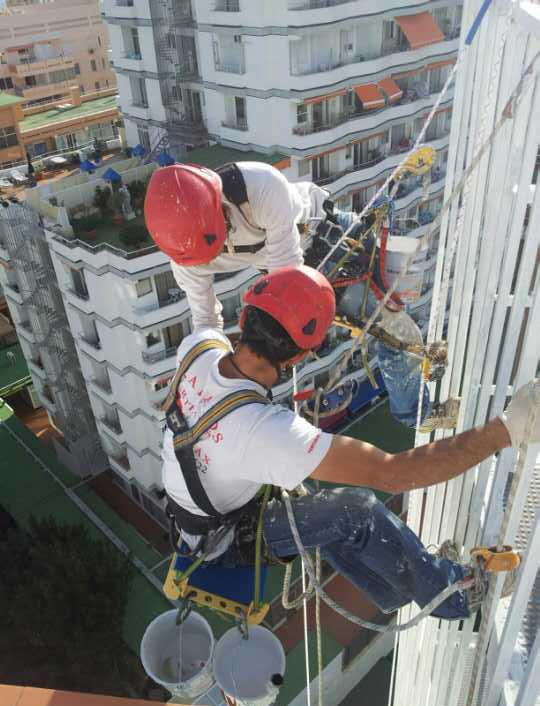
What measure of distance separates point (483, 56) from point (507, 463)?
9.08 feet

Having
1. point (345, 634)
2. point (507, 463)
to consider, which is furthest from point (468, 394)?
point (345, 634)

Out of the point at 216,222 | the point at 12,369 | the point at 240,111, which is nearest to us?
the point at 216,222

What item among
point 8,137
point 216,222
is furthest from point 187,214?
point 8,137

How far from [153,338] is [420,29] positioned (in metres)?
14.0

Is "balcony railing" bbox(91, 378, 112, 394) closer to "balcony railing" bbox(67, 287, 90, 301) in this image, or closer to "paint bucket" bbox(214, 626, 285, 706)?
"balcony railing" bbox(67, 287, 90, 301)

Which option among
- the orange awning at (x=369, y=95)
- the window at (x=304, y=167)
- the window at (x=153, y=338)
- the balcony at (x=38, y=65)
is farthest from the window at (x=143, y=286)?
the balcony at (x=38, y=65)

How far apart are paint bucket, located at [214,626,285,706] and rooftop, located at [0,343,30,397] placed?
24.5m

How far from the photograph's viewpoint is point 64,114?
38188 mm

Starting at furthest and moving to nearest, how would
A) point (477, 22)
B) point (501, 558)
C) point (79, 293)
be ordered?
point (79, 293) → point (477, 22) → point (501, 558)

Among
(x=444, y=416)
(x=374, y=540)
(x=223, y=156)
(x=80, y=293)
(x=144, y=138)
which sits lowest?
(x=80, y=293)

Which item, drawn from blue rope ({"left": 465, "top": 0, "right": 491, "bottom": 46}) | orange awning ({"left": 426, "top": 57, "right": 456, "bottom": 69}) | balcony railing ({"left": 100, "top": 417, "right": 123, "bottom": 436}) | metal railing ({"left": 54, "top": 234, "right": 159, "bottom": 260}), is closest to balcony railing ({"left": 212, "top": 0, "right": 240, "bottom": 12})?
orange awning ({"left": 426, "top": 57, "right": 456, "bottom": 69})

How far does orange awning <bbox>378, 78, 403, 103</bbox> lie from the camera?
2158 centimetres

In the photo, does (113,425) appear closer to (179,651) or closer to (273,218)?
(179,651)

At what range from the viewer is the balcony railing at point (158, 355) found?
1773 centimetres
